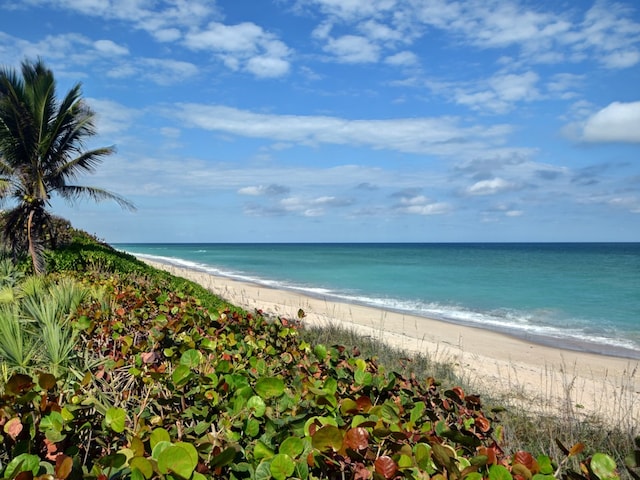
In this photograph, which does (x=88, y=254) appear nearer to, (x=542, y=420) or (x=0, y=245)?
(x=0, y=245)

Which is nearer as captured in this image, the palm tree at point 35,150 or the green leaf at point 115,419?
the green leaf at point 115,419

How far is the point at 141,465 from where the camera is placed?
151 centimetres

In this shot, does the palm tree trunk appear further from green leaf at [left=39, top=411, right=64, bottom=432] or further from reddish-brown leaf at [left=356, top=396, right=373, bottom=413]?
reddish-brown leaf at [left=356, top=396, right=373, bottom=413]

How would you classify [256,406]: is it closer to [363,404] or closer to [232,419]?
[232,419]

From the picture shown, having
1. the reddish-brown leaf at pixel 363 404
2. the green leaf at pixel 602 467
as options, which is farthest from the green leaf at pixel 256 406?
the green leaf at pixel 602 467

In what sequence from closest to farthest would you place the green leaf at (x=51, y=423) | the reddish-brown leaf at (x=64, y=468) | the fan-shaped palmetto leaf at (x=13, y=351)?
the reddish-brown leaf at (x=64, y=468) < the green leaf at (x=51, y=423) < the fan-shaped palmetto leaf at (x=13, y=351)

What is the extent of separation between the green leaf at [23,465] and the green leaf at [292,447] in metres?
0.74

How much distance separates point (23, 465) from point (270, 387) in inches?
38.4

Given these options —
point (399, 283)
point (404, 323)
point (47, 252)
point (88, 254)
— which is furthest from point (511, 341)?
point (399, 283)

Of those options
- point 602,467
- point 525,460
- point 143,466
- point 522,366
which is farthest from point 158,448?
point 522,366

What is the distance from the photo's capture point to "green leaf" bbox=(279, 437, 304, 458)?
5.41ft

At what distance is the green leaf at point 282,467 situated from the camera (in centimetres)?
156

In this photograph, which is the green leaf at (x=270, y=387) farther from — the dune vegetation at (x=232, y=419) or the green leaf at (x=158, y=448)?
the green leaf at (x=158, y=448)

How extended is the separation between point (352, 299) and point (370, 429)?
23.8 metres
